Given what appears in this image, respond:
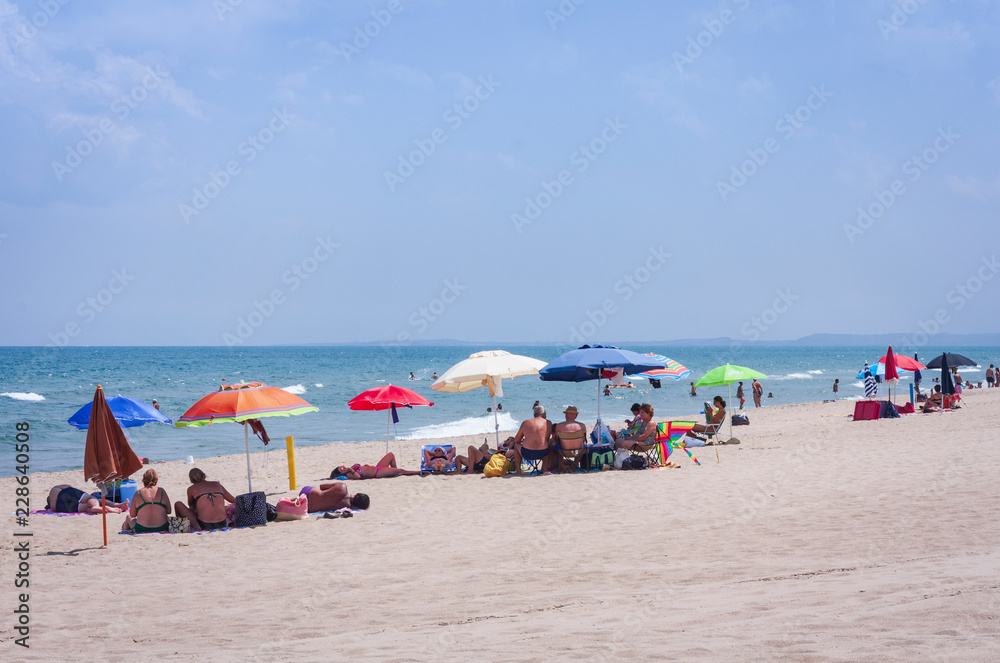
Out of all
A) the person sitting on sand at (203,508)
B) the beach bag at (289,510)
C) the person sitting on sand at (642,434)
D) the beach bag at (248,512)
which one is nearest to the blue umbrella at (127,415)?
the person sitting on sand at (203,508)

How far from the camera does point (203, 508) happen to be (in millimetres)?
8641

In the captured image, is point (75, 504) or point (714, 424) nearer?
point (75, 504)

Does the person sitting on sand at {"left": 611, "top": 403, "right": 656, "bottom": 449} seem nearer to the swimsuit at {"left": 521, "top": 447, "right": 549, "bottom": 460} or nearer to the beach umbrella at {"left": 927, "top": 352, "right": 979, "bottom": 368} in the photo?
the swimsuit at {"left": 521, "top": 447, "right": 549, "bottom": 460}

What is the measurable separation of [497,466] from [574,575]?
5.75 metres

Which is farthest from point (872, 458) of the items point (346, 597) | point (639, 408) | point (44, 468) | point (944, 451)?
point (44, 468)

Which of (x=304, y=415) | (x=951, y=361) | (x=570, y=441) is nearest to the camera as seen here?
(x=570, y=441)

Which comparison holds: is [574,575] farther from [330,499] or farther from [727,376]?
[727,376]

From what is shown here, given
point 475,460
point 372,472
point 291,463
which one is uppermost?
point 291,463

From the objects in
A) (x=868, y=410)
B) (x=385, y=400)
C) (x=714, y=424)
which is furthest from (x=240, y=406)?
(x=868, y=410)

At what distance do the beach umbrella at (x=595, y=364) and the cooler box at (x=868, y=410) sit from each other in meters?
9.78

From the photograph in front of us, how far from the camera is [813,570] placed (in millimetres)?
5633

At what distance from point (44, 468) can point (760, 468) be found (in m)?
15.3

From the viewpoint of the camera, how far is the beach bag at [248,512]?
8766 millimetres

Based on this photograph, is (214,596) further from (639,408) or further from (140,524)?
(639,408)
